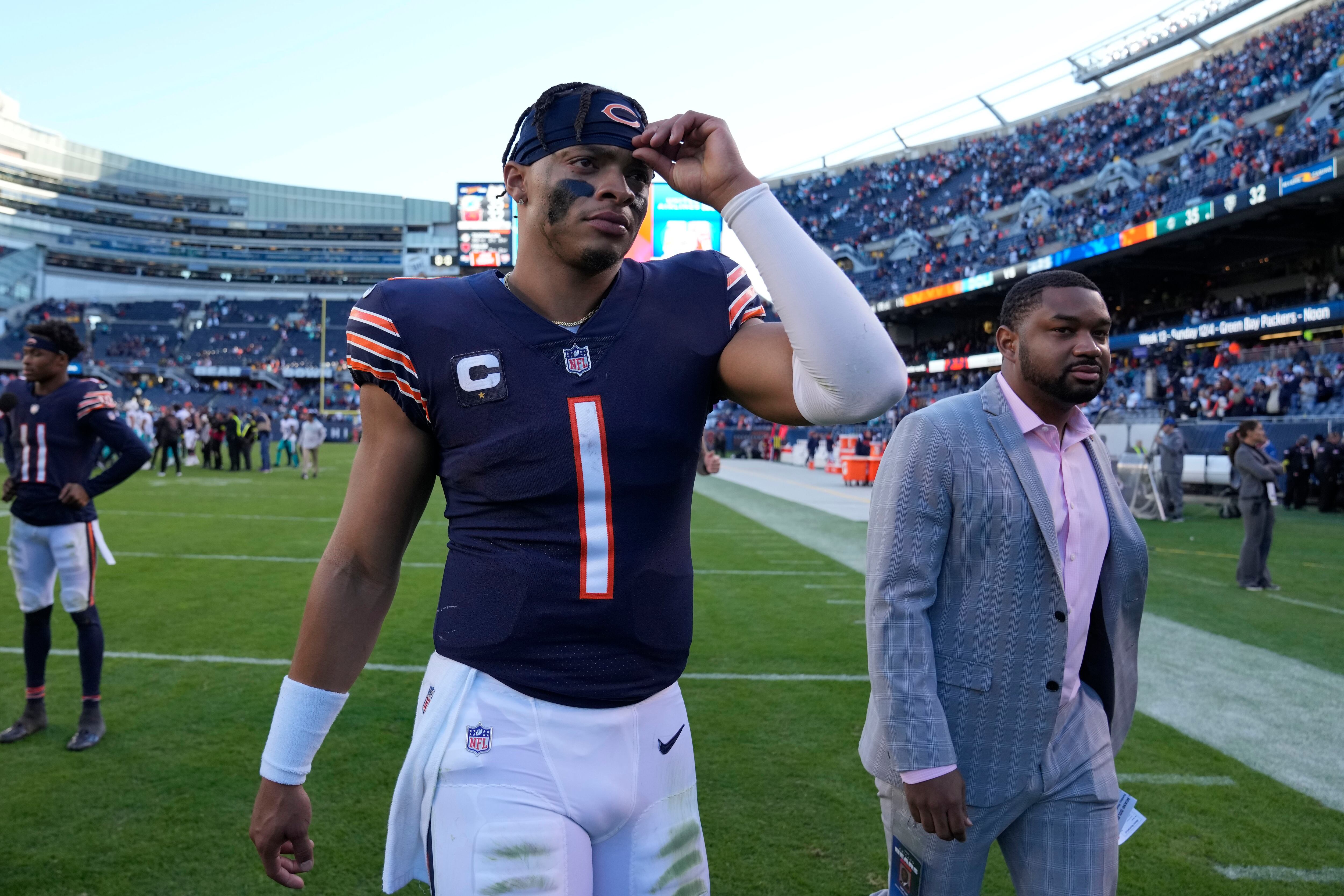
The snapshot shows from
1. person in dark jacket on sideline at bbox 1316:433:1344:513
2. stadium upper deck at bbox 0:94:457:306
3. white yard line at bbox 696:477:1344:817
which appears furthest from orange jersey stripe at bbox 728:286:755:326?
stadium upper deck at bbox 0:94:457:306

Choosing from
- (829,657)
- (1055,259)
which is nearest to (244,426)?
(829,657)

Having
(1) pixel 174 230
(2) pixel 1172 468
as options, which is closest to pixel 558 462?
(2) pixel 1172 468

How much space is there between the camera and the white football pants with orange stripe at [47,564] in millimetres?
4938

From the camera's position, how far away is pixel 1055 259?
1254 inches

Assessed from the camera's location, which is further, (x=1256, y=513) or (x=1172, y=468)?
(x=1172, y=468)

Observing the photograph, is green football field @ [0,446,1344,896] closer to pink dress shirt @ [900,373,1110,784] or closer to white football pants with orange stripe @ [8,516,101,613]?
white football pants with orange stripe @ [8,516,101,613]

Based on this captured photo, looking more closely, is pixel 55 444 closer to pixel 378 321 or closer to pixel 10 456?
pixel 10 456

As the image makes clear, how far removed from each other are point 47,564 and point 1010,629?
196 inches

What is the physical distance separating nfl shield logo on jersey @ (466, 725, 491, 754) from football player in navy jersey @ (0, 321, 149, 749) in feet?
13.7

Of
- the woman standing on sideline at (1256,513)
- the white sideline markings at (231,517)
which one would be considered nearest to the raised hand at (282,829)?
the woman standing on sideline at (1256,513)

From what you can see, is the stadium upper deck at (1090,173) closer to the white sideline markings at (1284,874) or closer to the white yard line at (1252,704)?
the white yard line at (1252,704)

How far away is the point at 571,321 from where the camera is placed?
1.70m

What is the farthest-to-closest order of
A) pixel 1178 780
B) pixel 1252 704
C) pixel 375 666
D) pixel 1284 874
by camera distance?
pixel 375 666 → pixel 1252 704 → pixel 1178 780 → pixel 1284 874

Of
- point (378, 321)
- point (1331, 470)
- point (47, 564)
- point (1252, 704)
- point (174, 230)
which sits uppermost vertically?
point (174, 230)
